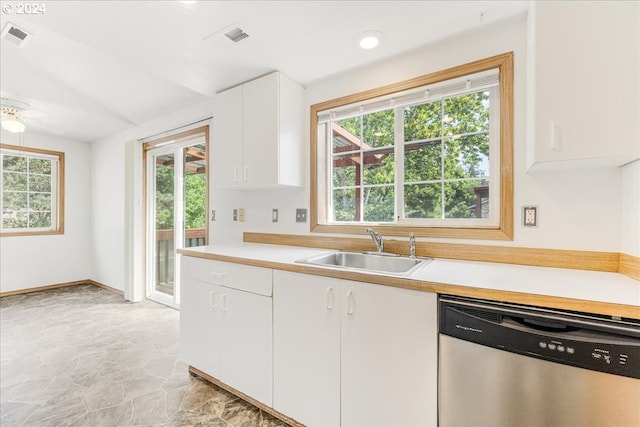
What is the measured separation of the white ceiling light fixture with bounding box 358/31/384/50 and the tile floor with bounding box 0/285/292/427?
2375mm

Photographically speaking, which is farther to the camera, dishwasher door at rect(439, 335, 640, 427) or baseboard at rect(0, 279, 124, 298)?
baseboard at rect(0, 279, 124, 298)

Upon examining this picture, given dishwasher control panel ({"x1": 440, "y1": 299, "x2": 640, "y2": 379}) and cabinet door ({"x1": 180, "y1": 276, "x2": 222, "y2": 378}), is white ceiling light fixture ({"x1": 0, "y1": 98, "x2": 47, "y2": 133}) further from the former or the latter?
dishwasher control panel ({"x1": 440, "y1": 299, "x2": 640, "y2": 379})

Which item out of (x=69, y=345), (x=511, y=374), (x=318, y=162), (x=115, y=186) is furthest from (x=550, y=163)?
(x=115, y=186)

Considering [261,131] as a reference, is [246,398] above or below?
below

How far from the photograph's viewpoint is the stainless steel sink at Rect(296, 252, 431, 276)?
1785 mm

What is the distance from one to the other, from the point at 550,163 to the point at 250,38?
180cm

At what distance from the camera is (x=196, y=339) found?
6.77 feet

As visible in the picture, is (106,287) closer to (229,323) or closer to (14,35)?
(14,35)

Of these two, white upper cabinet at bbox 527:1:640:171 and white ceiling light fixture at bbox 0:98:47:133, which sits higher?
white ceiling light fixture at bbox 0:98:47:133

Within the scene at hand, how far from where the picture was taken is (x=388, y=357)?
1.29 meters

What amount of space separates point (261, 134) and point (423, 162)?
4.04 feet

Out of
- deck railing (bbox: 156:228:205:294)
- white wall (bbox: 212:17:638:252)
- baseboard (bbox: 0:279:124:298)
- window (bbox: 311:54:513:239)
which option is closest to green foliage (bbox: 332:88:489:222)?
window (bbox: 311:54:513:239)

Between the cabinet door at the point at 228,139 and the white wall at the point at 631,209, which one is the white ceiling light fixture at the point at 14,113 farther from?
the white wall at the point at 631,209

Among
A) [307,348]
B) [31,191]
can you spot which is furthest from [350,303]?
[31,191]
